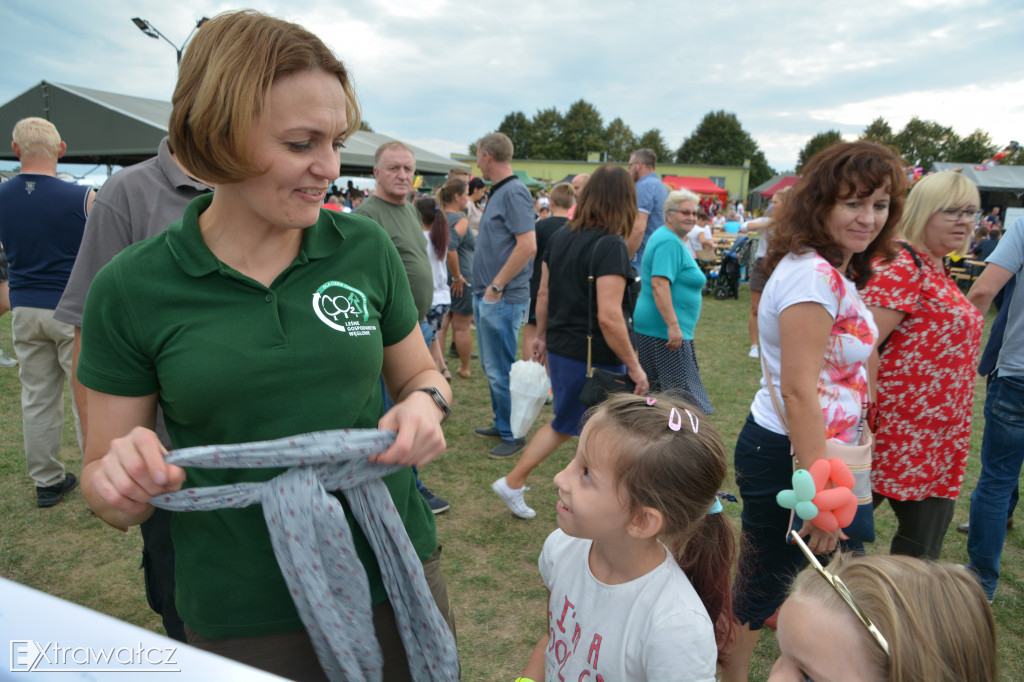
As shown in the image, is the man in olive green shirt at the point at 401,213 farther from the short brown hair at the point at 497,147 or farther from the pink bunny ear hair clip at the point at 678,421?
the pink bunny ear hair clip at the point at 678,421

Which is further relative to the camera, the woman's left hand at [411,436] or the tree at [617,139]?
the tree at [617,139]

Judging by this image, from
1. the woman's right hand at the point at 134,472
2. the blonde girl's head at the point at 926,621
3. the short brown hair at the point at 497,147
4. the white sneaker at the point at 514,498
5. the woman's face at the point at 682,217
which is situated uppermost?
the short brown hair at the point at 497,147

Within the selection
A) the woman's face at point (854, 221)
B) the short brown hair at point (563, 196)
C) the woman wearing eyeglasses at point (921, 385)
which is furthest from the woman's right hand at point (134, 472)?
the short brown hair at point (563, 196)

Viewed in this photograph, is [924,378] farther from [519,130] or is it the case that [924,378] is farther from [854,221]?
[519,130]

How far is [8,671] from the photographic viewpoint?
0.54 m

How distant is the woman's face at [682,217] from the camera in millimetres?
4660

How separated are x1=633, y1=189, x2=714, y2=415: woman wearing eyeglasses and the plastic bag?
3.47 feet

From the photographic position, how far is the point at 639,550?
1523mm

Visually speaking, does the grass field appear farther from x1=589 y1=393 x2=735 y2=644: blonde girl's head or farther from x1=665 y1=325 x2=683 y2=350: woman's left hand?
x1=589 y1=393 x2=735 y2=644: blonde girl's head

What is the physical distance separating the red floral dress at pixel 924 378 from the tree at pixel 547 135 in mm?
68988

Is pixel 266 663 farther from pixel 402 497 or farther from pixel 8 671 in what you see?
pixel 8 671

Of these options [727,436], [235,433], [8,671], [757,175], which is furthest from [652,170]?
[757,175]

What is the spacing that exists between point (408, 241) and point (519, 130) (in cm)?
7501

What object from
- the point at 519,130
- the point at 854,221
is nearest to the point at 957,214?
the point at 854,221
